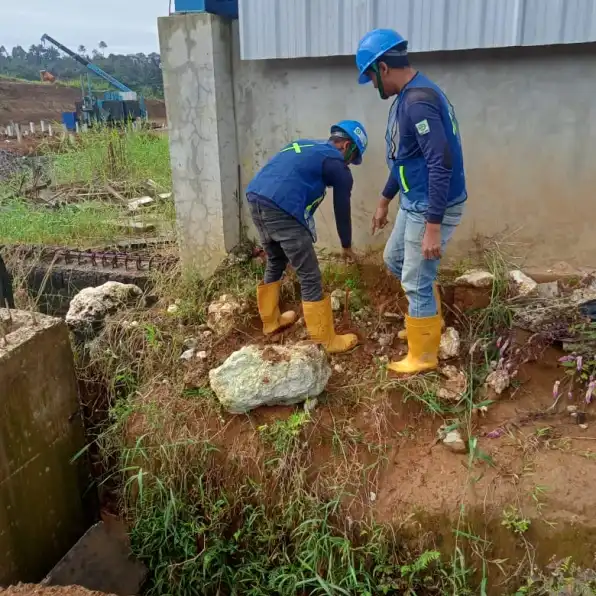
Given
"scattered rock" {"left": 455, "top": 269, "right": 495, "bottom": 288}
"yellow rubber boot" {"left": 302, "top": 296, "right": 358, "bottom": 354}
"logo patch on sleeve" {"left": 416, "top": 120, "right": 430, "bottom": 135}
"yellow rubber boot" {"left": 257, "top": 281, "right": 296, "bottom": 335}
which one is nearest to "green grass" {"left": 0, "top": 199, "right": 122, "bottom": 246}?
"yellow rubber boot" {"left": 257, "top": 281, "right": 296, "bottom": 335}

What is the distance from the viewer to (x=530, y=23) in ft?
11.4

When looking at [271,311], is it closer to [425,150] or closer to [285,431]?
[285,431]

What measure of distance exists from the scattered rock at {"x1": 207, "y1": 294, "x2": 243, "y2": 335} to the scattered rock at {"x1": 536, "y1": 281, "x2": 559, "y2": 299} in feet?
6.49

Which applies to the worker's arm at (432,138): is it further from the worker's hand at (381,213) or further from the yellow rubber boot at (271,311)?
the yellow rubber boot at (271,311)

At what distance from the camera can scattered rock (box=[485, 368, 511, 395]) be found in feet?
11.0

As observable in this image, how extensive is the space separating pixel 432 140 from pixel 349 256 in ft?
4.03

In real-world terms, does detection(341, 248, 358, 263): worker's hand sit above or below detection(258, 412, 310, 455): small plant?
above

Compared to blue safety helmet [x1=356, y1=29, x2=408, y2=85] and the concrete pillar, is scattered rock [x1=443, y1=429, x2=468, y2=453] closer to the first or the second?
blue safety helmet [x1=356, y1=29, x2=408, y2=85]

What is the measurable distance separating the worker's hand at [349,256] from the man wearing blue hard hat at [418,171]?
0.38 metres

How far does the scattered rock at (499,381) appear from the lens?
335 centimetres

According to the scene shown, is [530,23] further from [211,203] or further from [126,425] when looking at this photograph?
[126,425]

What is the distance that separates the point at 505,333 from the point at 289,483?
1617 millimetres

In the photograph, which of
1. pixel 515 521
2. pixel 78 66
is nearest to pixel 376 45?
pixel 515 521

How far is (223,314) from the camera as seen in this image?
4020mm
